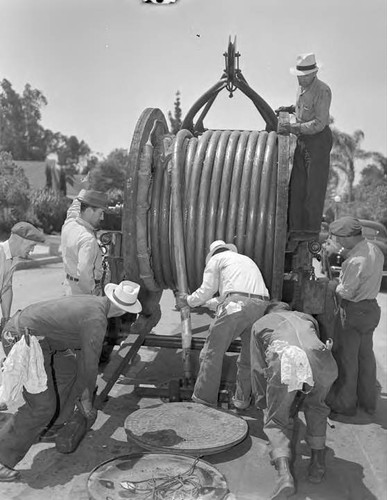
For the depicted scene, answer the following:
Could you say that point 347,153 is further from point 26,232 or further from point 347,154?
point 26,232

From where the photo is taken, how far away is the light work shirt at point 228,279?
16.9 ft

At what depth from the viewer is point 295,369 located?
3951 millimetres

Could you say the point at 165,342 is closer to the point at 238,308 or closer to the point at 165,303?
the point at 238,308

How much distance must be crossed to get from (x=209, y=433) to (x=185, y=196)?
2487 millimetres

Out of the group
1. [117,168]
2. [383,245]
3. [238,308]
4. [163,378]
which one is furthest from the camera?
[117,168]

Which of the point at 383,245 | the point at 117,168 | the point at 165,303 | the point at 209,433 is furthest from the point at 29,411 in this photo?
the point at 117,168

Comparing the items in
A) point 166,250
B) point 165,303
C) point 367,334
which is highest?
point 166,250

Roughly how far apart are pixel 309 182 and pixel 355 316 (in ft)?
4.65

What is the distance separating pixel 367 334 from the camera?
567 centimetres

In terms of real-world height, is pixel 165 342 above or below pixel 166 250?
below

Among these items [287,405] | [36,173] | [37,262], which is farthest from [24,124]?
[287,405]

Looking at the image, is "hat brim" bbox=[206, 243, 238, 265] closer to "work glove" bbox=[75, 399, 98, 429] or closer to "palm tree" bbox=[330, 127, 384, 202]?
"work glove" bbox=[75, 399, 98, 429]

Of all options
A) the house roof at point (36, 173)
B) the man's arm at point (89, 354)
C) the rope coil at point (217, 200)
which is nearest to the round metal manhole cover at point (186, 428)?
the man's arm at point (89, 354)

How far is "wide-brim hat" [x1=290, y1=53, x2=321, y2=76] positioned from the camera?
5789mm
